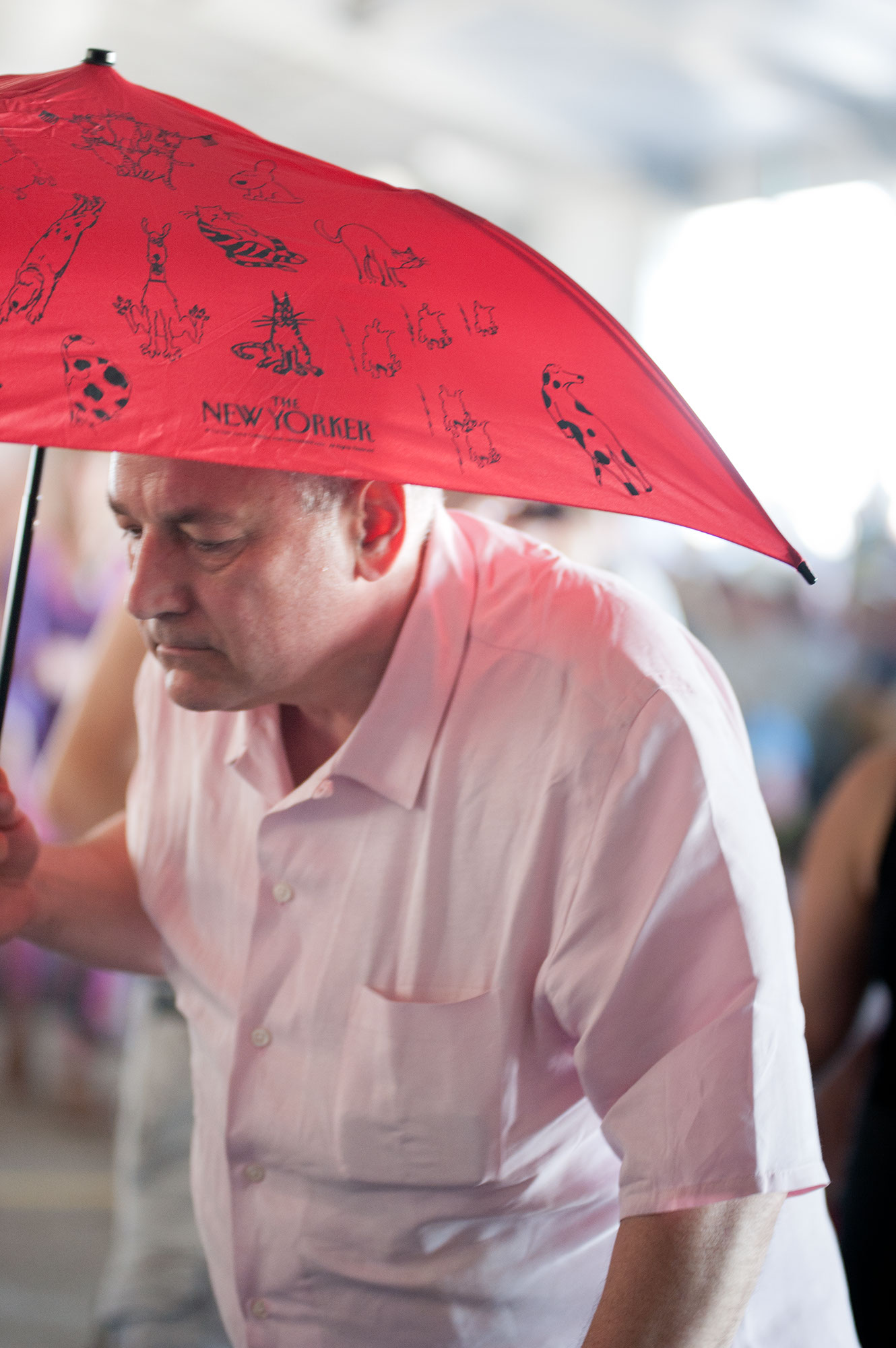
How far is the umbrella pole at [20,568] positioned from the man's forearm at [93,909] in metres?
0.31

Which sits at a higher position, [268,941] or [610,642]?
[610,642]

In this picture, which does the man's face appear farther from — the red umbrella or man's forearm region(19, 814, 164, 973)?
man's forearm region(19, 814, 164, 973)

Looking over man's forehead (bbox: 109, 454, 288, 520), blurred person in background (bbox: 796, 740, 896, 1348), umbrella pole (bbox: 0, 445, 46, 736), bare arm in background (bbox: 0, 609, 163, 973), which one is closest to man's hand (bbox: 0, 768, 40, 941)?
bare arm in background (bbox: 0, 609, 163, 973)

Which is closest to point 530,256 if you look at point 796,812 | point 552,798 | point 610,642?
point 610,642

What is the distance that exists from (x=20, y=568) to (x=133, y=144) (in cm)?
38

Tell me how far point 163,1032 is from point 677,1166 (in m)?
1.37

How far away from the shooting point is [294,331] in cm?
87

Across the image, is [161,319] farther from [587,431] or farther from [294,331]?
[587,431]

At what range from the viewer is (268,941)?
Answer: 1.21 metres

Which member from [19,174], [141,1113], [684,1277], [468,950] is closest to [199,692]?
[468,950]

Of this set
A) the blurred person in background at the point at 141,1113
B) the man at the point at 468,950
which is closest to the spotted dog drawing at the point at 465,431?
the man at the point at 468,950

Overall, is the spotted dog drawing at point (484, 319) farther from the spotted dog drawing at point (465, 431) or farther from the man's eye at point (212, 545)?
the man's eye at point (212, 545)

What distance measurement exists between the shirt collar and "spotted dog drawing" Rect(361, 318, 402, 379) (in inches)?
13.7

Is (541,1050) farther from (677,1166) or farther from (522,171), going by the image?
(522,171)
